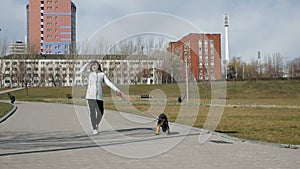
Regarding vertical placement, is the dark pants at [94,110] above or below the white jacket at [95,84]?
below

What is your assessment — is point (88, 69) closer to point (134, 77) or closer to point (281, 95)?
point (134, 77)

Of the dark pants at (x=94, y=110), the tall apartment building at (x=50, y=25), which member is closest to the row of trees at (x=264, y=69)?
the tall apartment building at (x=50, y=25)

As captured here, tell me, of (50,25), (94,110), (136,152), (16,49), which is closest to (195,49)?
(94,110)

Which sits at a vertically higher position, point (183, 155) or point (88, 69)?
point (88, 69)

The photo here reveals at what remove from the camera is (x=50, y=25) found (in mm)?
98438

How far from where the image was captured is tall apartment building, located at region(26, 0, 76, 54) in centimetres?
9619

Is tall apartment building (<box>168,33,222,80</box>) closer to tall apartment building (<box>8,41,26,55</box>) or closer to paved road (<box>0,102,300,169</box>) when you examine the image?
paved road (<box>0,102,300,169</box>)

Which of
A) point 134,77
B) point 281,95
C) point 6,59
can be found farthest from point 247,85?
point 134,77

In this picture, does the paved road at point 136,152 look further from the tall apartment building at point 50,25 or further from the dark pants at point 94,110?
the tall apartment building at point 50,25

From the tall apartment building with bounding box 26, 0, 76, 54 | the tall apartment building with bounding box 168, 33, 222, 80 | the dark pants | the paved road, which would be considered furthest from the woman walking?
the tall apartment building with bounding box 26, 0, 76, 54

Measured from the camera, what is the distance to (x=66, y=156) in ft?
27.2

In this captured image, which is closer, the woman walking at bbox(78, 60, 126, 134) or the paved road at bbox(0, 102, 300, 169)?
the paved road at bbox(0, 102, 300, 169)

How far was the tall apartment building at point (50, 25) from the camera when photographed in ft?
316

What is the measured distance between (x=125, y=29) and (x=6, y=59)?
9394 centimetres
